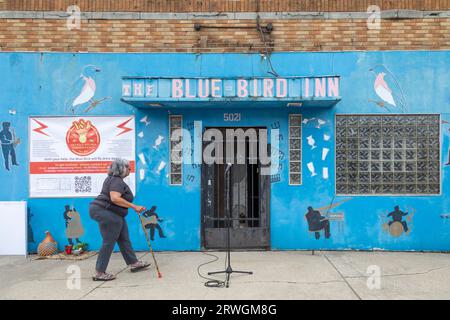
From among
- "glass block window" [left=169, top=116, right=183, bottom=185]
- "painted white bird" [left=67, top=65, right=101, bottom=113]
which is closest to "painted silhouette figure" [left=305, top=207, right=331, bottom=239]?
"glass block window" [left=169, top=116, right=183, bottom=185]

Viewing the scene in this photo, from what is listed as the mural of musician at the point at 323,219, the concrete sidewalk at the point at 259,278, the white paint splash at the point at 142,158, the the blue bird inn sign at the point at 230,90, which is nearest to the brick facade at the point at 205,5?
the the blue bird inn sign at the point at 230,90

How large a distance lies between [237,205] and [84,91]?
360 cm

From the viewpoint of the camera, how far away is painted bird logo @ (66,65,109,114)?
304 inches

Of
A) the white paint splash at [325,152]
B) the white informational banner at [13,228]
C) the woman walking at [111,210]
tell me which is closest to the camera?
the woman walking at [111,210]

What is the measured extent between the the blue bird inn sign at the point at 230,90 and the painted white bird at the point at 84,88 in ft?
3.58

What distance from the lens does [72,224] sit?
771cm

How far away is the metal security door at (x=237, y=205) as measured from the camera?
7.64 metres

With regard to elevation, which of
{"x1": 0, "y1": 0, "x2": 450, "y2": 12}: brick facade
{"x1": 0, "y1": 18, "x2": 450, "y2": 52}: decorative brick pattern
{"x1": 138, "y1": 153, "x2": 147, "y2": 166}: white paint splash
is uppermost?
{"x1": 0, "y1": 0, "x2": 450, "y2": 12}: brick facade

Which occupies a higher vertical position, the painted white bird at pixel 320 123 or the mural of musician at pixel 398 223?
the painted white bird at pixel 320 123

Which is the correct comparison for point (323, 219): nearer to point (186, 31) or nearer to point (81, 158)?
point (186, 31)

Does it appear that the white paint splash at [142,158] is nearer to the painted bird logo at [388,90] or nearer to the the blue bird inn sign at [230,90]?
the the blue bird inn sign at [230,90]

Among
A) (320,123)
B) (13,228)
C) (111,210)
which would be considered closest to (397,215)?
(320,123)

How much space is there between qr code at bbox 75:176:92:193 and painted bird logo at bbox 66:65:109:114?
4.20ft

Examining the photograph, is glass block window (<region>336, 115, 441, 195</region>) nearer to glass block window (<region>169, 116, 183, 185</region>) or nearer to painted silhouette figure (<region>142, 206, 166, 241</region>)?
glass block window (<region>169, 116, 183, 185</region>)
